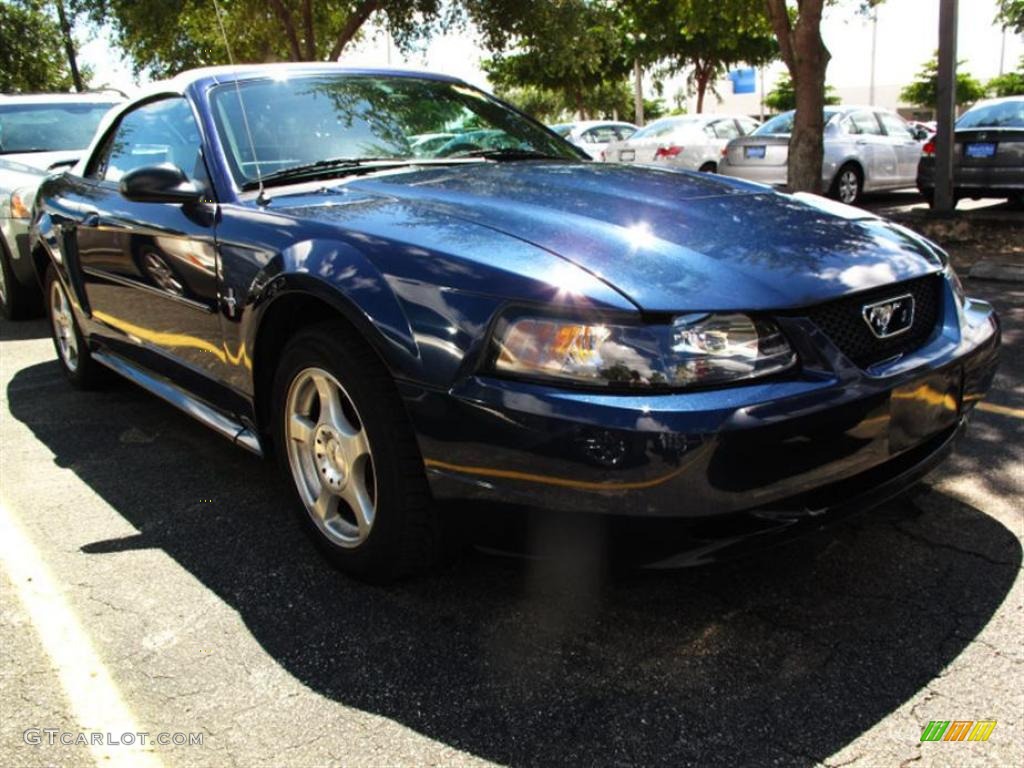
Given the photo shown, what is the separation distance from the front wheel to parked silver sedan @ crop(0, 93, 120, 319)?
9.24 metres

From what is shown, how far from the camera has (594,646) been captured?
2414 mm

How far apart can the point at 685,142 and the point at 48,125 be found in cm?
923

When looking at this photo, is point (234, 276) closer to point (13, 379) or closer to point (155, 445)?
point (155, 445)

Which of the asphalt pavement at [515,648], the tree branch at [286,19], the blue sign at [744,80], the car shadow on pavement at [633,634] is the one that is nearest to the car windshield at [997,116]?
the asphalt pavement at [515,648]

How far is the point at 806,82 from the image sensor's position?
9398mm

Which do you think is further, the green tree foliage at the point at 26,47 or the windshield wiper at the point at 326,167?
the green tree foliage at the point at 26,47

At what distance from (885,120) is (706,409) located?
531 inches

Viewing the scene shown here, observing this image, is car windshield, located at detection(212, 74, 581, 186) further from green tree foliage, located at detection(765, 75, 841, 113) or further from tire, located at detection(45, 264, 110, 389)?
green tree foliage, located at detection(765, 75, 841, 113)

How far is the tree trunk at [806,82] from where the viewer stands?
30.2ft

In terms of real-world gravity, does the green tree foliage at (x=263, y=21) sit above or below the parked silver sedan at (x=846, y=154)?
above

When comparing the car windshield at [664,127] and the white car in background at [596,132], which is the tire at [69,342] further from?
the white car in background at [596,132]

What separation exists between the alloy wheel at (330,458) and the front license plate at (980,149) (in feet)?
34.1

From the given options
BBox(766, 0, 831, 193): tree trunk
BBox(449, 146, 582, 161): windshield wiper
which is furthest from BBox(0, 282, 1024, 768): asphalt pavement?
BBox(766, 0, 831, 193): tree trunk

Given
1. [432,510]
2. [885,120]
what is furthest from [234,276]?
[885,120]
